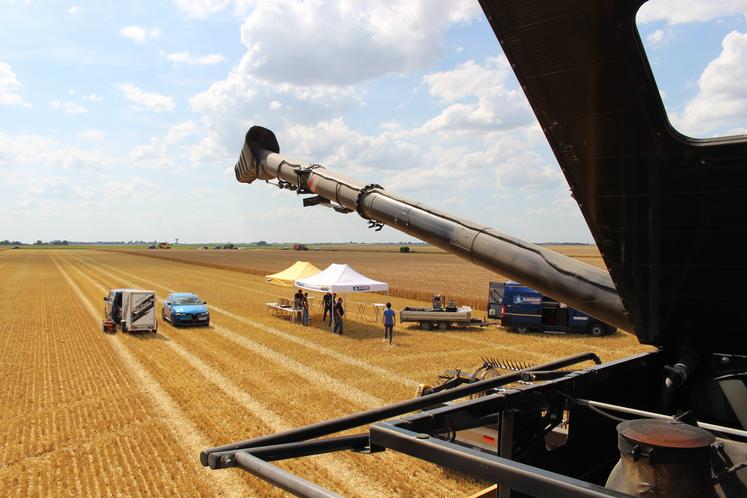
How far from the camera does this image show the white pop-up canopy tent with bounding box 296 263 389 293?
22188 millimetres

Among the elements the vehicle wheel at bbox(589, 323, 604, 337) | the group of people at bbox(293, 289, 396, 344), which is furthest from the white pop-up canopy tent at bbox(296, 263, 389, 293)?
the vehicle wheel at bbox(589, 323, 604, 337)

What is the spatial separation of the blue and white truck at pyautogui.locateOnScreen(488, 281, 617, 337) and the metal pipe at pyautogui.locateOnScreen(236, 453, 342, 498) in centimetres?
2217

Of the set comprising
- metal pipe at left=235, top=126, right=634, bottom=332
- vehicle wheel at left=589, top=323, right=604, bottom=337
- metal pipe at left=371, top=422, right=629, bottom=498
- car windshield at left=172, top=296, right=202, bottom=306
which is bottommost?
vehicle wheel at left=589, top=323, right=604, bottom=337

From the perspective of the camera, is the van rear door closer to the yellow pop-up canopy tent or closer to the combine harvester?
the yellow pop-up canopy tent

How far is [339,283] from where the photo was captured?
22359mm

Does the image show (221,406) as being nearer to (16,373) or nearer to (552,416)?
(16,373)

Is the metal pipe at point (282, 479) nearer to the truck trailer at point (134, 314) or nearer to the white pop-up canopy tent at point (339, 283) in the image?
the white pop-up canopy tent at point (339, 283)

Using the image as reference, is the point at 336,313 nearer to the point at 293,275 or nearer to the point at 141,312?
the point at 293,275

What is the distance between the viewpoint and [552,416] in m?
3.69

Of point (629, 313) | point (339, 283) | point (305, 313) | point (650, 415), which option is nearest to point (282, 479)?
point (650, 415)

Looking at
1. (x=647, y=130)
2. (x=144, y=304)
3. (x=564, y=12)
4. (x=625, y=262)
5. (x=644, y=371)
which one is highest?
(x=564, y=12)

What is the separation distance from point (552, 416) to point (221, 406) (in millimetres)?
10276

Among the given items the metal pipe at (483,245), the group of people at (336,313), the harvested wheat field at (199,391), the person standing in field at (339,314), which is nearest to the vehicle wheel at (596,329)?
the harvested wheat field at (199,391)

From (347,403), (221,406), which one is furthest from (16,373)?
(347,403)
